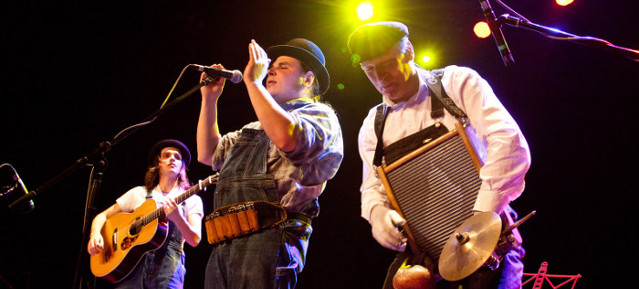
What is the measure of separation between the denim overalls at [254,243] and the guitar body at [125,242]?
5.66 ft

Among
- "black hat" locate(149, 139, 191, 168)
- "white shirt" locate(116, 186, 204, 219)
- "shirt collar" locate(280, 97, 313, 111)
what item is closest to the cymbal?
"shirt collar" locate(280, 97, 313, 111)

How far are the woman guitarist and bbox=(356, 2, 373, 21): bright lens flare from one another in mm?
2469

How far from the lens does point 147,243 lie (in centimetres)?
407

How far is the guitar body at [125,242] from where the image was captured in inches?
161

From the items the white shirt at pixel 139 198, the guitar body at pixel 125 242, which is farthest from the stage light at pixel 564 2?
the guitar body at pixel 125 242

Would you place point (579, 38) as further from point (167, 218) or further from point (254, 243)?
point (167, 218)

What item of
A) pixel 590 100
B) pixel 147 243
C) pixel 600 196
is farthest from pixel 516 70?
pixel 147 243

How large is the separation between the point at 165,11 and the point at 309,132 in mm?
4086

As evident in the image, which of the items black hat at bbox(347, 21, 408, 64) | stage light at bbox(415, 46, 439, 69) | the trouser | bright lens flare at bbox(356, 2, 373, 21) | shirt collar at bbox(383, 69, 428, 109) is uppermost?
bright lens flare at bbox(356, 2, 373, 21)

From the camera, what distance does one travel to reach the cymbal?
175cm

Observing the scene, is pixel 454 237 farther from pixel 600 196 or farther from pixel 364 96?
pixel 364 96

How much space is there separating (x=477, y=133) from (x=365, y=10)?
Result: 11.3 ft

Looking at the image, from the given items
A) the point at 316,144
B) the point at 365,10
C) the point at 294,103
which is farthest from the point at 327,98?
the point at 316,144

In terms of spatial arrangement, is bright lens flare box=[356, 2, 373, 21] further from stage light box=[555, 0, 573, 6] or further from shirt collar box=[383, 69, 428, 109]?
shirt collar box=[383, 69, 428, 109]
